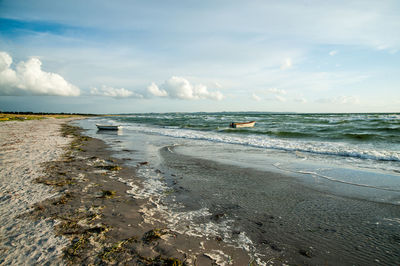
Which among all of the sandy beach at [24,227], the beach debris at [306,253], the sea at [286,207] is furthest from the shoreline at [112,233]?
the beach debris at [306,253]

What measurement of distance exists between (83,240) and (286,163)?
9294 mm

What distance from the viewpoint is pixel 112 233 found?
3.81 metres

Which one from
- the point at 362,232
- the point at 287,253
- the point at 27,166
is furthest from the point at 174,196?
the point at 27,166

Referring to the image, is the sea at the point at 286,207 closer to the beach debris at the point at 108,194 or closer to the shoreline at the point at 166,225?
the shoreline at the point at 166,225

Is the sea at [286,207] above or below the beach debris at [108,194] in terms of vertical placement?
below

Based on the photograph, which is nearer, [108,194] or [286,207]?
[286,207]

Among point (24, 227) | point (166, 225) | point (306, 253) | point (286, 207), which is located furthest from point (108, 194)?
point (306, 253)

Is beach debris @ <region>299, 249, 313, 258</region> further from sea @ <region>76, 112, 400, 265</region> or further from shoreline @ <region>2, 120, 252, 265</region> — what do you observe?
shoreline @ <region>2, 120, 252, 265</region>

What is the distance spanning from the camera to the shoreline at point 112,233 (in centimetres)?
321

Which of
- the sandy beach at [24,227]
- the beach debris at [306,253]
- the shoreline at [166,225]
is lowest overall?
the beach debris at [306,253]

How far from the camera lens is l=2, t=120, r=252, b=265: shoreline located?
3209 mm

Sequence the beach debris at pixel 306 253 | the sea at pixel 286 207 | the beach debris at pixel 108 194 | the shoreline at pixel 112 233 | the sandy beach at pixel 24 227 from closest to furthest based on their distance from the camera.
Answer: the sandy beach at pixel 24 227
the shoreline at pixel 112 233
the beach debris at pixel 306 253
the sea at pixel 286 207
the beach debris at pixel 108 194

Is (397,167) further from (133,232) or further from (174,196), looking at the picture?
(133,232)

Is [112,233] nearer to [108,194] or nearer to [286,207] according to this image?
[108,194]
